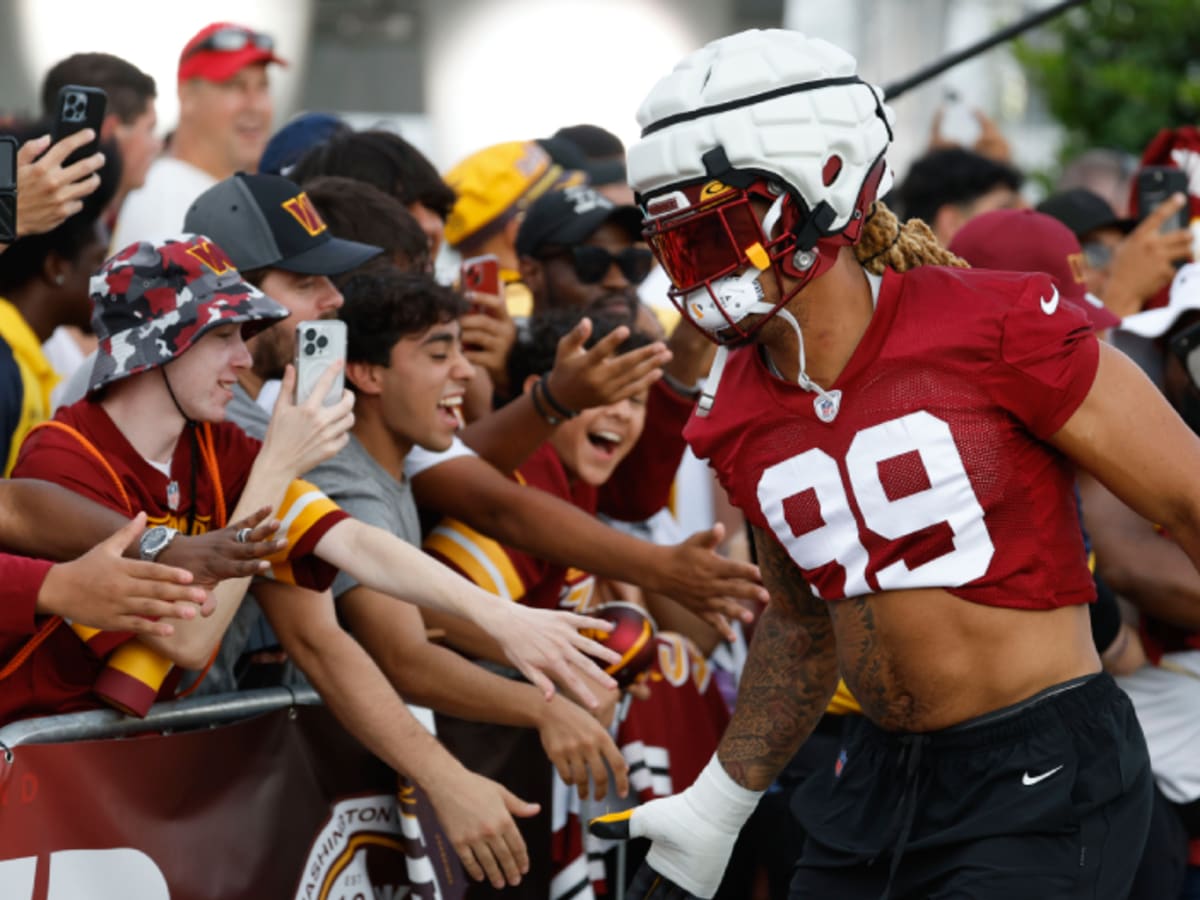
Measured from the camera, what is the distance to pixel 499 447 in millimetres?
4922

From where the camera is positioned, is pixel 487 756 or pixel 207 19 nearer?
pixel 487 756

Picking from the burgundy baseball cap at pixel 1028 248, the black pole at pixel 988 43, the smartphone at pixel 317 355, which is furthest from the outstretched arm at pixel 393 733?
the black pole at pixel 988 43

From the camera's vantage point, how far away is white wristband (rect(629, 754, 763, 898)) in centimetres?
385

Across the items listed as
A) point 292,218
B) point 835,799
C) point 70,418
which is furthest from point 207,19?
point 835,799

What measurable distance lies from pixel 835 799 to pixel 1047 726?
1.85 ft

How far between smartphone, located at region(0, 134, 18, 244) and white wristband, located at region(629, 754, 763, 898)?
190 centimetres

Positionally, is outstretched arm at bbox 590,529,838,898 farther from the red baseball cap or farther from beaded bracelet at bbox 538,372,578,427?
the red baseball cap

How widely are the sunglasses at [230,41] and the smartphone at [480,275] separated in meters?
2.21

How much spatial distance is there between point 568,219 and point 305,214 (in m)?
1.41

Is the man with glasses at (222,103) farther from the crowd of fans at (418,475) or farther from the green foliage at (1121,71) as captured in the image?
the green foliage at (1121,71)

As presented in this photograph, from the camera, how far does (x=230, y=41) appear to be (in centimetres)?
697

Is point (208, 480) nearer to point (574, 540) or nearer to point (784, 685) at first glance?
point (574, 540)

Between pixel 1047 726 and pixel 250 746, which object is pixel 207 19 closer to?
pixel 250 746

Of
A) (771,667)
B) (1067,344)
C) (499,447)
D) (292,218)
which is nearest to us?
Answer: (1067,344)
